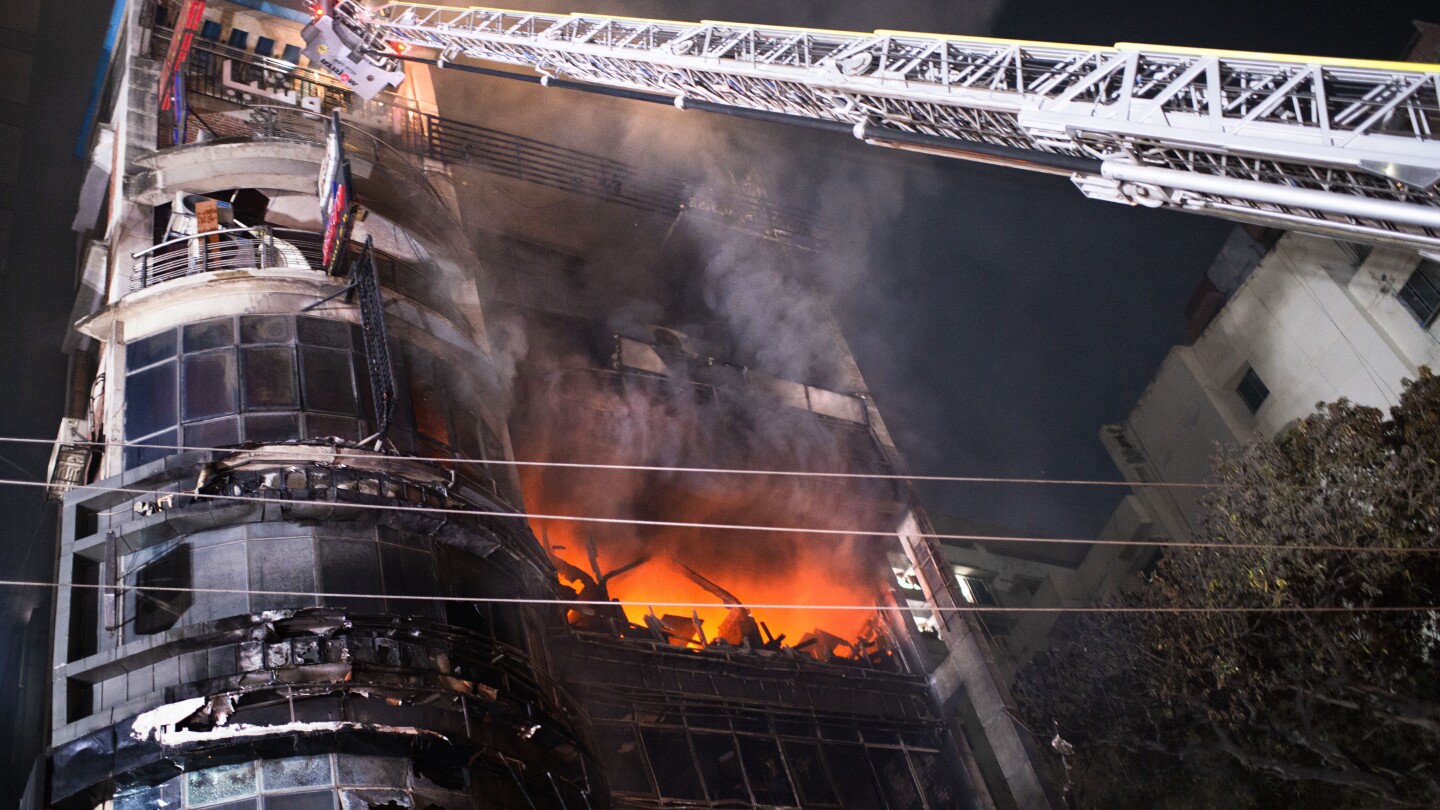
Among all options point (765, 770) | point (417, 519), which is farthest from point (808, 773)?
point (417, 519)

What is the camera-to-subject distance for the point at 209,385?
19.9 meters

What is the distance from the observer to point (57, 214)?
34.1m

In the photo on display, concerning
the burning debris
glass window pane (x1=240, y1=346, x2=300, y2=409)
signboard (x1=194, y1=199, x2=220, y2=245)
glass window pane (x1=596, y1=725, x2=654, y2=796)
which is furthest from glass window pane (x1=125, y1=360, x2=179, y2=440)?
glass window pane (x1=596, y1=725, x2=654, y2=796)

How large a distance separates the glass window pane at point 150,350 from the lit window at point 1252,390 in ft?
104

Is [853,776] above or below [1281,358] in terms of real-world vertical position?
below

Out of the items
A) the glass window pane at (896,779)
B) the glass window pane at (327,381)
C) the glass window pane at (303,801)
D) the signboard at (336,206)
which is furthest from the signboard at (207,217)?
the glass window pane at (896,779)

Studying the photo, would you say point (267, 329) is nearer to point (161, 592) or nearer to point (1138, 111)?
point (161, 592)

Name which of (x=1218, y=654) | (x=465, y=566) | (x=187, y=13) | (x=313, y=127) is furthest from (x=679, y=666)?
(x=187, y=13)

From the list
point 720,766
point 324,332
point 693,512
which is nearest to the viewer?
point 324,332

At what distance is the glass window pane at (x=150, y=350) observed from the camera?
20.5m

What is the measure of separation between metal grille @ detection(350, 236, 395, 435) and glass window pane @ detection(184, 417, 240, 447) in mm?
2396

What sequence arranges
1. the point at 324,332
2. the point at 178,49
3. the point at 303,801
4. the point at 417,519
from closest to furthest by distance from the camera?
the point at 303,801
the point at 417,519
the point at 324,332
the point at 178,49

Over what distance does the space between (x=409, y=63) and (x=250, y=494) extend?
23.9 meters

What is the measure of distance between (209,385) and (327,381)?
6.54 feet
